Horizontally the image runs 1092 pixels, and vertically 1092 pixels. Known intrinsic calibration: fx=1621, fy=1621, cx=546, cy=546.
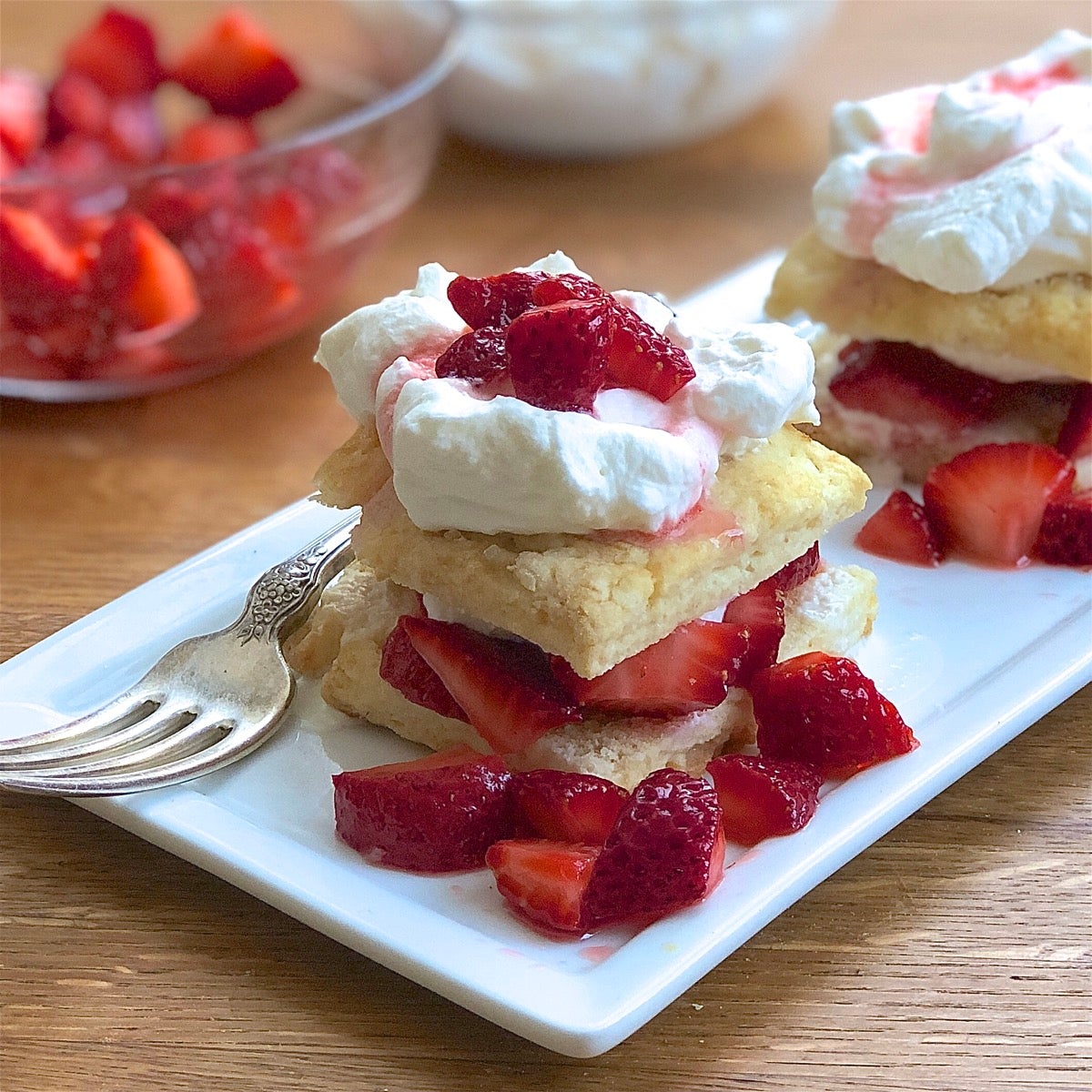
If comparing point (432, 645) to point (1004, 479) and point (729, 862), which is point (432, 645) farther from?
point (1004, 479)

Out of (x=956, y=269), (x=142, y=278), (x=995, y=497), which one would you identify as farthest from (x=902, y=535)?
(x=142, y=278)

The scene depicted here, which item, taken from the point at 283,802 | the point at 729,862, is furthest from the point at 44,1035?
the point at 729,862

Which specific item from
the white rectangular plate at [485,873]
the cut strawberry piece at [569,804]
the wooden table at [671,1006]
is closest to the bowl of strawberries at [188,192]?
the wooden table at [671,1006]

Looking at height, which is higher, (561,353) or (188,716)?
(561,353)

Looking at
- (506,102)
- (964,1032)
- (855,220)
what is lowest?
(506,102)

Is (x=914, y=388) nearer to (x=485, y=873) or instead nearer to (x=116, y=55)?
(x=485, y=873)

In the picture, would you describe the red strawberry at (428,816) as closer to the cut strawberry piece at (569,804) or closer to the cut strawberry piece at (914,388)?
the cut strawberry piece at (569,804)
